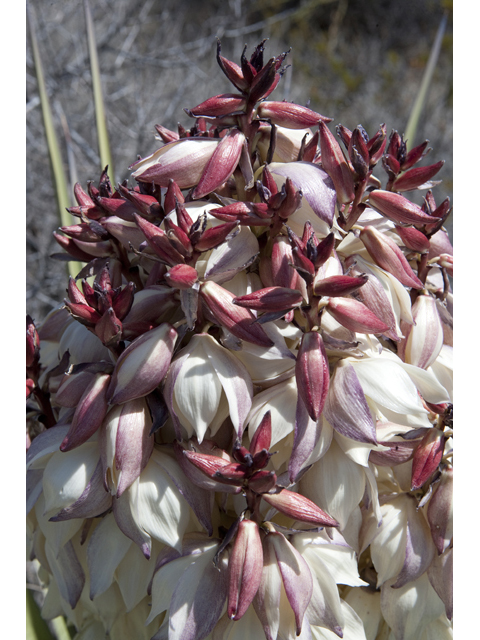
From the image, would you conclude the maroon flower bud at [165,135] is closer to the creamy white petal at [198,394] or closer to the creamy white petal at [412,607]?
the creamy white petal at [198,394]

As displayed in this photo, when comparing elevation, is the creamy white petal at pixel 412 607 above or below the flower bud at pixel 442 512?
below

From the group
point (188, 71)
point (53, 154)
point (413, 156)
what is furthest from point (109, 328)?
point (188, 71)

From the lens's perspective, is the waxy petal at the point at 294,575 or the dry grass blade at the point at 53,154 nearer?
the waxy petal at the point at 294,575

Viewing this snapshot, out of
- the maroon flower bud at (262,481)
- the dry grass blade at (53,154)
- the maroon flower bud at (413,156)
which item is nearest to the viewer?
the maroon flower bud at (262,481)

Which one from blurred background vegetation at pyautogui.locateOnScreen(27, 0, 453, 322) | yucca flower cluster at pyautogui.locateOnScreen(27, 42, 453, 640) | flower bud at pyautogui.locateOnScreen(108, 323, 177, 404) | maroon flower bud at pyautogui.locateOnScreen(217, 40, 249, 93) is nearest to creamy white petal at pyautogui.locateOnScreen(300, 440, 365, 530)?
yucca flower cluster at pyautogui.locateOnScreen(27, 42, 453, 640)

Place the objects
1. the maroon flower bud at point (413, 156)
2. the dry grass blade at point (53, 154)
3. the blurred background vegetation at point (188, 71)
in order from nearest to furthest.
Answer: the maroon flower bud at point (413, 156)
the dry grass blade at point (53, 154)
the blurred background vegetation at point (188, 71)

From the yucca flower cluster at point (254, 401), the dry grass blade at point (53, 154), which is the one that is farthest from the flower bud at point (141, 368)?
the dry grass blade at point (53, 154)
